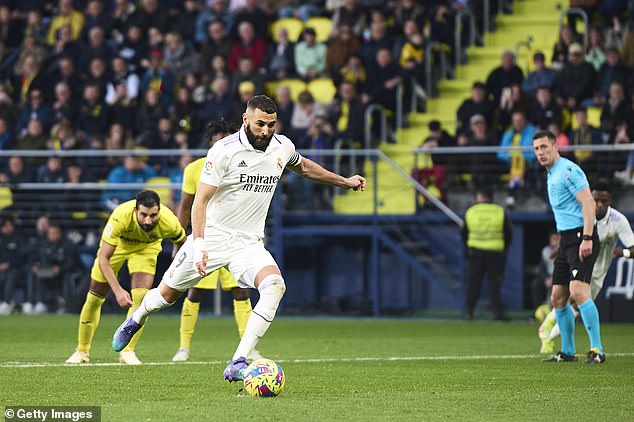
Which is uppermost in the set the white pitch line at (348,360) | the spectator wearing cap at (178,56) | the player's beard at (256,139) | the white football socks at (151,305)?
the spectator wearing cap at (178,56)

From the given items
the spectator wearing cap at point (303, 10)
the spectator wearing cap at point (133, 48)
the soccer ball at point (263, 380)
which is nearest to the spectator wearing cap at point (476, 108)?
the spectator wearing cap at point (303, 10)

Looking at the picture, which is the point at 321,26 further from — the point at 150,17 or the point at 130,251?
the point at 130,251

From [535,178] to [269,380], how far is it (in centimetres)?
1313

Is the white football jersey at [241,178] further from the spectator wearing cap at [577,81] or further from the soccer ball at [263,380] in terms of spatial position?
the spectator wearing cap at [577,81]

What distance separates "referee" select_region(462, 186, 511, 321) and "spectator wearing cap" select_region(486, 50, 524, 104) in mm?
2499

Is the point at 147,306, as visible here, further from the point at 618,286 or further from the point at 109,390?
the point at 618,286

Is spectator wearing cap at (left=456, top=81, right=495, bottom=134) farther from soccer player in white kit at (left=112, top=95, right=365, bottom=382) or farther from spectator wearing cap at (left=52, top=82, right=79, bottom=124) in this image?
soccer player in white kit at (left=112, top=95, right=365, bottom=382)

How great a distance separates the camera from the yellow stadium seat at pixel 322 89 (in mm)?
25312

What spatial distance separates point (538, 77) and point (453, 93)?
2.90m

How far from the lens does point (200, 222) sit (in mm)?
10008

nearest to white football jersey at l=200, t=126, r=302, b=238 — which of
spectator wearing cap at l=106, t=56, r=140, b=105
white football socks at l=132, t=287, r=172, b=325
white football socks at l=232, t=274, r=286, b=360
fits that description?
white football socks at l=232, t=274, r=286, b=360

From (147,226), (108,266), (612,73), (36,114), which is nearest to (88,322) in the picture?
(108,266)

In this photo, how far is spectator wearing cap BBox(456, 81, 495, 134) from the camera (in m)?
22.7

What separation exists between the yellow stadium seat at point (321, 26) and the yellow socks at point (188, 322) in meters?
13.3
